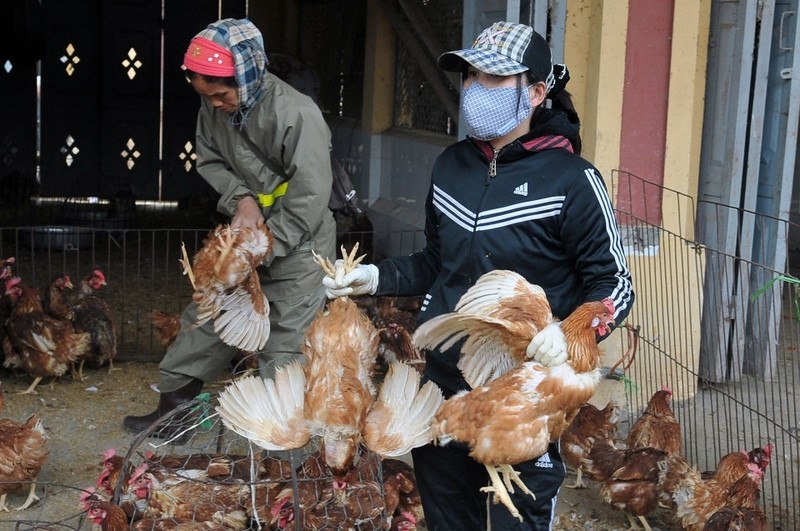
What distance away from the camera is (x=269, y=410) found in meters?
3.37

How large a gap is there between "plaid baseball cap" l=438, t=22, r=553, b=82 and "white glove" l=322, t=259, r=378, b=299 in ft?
2.41

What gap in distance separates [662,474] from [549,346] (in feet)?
7.74

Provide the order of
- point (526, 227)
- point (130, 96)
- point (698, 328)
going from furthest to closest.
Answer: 1. point (130, 96)
2. point (698, 328)
3. point (526, 227)

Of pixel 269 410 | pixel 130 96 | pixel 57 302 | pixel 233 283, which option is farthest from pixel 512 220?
pixel 130 96

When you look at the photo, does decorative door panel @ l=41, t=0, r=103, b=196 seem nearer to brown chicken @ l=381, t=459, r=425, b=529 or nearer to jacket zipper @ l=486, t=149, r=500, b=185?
brown chicken @ l=381, t=459, r=425, b=529

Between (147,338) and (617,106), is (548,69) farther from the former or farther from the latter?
(147,338)

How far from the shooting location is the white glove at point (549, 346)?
2.75 metres

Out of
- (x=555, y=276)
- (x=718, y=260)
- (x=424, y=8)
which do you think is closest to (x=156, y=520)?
(x=555, y=276)

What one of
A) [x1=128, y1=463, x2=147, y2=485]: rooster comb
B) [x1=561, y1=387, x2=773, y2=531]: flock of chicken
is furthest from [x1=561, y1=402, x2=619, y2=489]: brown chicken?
[x1=128, y1=463, x2=147, y2=485]: rooster comb

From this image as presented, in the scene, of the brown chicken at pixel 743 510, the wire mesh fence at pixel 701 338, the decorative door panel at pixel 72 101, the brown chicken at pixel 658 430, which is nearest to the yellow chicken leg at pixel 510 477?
the brown chicken at pixel 743 510

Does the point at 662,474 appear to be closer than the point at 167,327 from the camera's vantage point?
Yes

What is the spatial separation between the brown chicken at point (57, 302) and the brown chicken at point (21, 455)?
A: 75.0 inches

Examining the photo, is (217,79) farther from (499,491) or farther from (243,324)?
(499,491)

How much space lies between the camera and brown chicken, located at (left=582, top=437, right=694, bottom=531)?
480 centimetres
